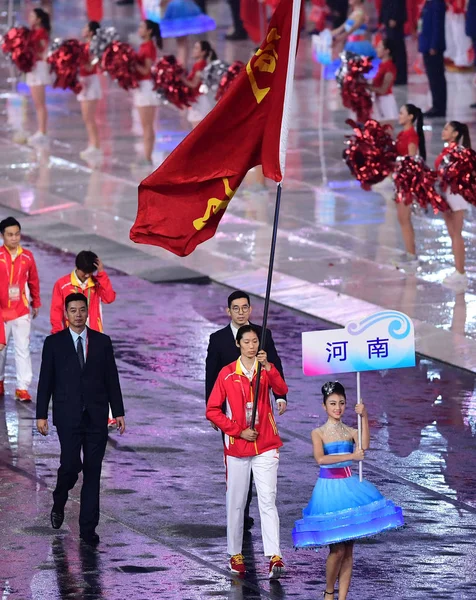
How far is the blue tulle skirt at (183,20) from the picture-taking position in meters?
32.4

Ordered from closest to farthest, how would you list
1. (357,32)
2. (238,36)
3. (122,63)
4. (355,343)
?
(355,343) → (122,63) → (357,32) → (238,36)

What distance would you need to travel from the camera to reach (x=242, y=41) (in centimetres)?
3525

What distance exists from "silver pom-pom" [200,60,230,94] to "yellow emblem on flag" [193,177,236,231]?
12.3 metres

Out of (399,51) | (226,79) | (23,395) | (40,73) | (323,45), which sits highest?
(323,45)

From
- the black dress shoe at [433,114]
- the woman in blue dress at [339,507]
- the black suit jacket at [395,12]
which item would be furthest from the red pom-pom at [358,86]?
the woman in blue dress at [339,507]

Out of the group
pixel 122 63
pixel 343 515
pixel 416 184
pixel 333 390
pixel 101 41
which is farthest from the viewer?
pixel 101 41

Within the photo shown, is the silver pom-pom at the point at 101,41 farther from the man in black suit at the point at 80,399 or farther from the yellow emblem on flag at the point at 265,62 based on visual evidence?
the man in black suit at the point at 80,399

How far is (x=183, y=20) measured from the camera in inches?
1281

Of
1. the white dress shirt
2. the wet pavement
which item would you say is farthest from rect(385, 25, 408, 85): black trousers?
the white dress shirt

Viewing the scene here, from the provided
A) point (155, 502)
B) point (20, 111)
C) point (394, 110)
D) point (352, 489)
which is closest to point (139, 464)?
point (155, 502)

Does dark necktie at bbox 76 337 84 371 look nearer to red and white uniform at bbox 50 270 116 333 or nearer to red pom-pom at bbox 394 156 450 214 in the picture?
red and white uniform at bbox 50 270 116 333

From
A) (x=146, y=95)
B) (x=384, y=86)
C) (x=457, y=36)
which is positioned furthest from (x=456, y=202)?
(x=457, y=36)

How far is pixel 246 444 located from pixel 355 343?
38.3 inches

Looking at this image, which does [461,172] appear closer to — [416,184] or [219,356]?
[416,184]
